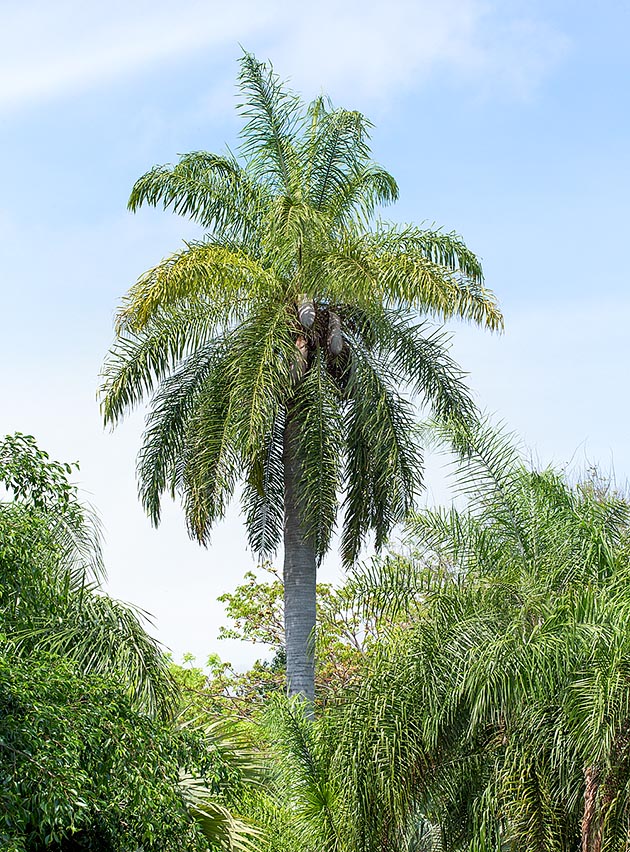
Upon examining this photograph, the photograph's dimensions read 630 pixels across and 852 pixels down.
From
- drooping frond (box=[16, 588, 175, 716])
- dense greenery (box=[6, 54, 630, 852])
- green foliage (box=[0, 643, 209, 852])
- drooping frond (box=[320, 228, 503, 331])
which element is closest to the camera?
green foliage (box=[0, 643, 209, 852])

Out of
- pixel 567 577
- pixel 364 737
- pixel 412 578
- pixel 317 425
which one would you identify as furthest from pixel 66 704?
pixel 317 425

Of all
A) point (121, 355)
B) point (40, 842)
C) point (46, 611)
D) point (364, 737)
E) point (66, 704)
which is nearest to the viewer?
point (66, 704)

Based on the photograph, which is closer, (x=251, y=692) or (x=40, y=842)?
(x=40, y=842)

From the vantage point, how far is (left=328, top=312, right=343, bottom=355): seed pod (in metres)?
18.5

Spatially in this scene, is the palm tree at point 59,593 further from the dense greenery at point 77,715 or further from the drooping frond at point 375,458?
the drooping frond at point 375,458

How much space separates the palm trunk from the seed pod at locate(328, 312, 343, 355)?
1358 millimetres

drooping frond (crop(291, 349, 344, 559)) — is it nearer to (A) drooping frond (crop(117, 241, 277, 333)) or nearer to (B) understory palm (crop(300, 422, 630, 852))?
(A) drooping frond (crop(117, 241, 277, 333))

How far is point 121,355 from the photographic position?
19.0 metres

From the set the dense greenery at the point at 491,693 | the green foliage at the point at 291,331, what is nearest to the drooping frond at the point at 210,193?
the green foliage at the point at 291,331

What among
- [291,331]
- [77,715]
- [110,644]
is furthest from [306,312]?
[77,715]

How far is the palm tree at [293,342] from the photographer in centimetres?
1741

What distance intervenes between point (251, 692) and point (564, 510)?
16.1 m

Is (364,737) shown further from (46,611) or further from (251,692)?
(251,692)

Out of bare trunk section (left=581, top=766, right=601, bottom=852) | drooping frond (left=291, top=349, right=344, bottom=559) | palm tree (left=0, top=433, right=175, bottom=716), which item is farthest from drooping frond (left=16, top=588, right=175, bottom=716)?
drooping frond (left=291, top=349, right=344, bottom=559)
